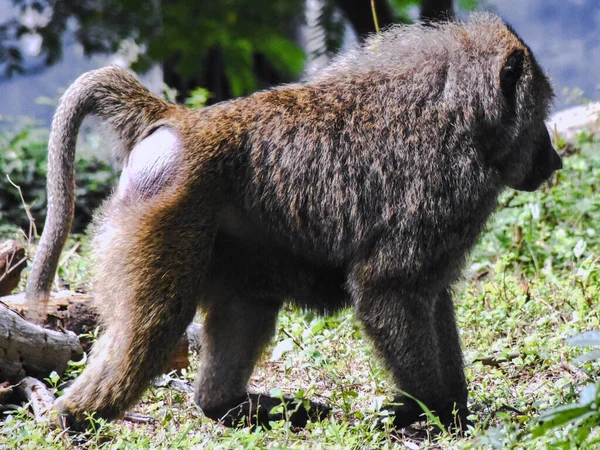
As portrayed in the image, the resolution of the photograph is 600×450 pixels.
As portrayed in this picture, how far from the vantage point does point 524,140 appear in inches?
156

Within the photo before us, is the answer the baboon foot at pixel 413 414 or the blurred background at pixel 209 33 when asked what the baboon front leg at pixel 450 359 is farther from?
the blurred background at pixel 209 33

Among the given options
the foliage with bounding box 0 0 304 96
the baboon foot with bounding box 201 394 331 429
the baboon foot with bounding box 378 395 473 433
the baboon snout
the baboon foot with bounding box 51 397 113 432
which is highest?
the foliage with bounding box 0 0 304 96

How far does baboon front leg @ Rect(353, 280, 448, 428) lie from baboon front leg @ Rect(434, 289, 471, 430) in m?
0.12

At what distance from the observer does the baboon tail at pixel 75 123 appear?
12.1 ft

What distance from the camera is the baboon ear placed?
12.6 feet

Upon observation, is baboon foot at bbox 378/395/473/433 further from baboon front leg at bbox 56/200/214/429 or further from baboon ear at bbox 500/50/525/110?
baboon ear at bbox 500/50/525/110

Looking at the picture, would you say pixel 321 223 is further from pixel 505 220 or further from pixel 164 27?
pixel 505 220

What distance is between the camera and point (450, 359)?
4023 millimetres

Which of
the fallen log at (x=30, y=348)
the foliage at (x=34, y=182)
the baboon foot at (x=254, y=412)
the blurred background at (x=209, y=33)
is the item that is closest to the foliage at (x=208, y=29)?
the blurred background at (x=209, y=33)

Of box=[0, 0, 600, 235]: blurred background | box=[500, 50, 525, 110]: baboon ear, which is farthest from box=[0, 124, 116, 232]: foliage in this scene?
box=[500, 50, 525, 110]: baboon ear

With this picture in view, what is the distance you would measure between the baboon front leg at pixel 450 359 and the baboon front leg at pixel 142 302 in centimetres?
120

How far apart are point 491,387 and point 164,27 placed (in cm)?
261

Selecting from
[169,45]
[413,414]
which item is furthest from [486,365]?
[169,45]

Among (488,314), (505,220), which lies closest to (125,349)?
(488,314)
